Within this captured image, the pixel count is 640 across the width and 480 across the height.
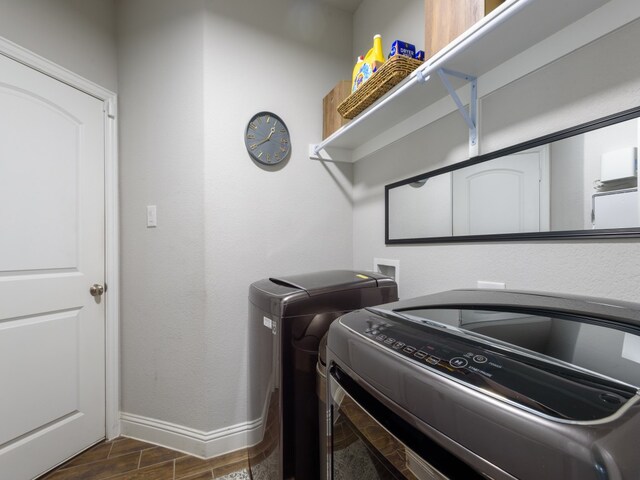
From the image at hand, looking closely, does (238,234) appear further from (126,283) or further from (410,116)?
(410,116)

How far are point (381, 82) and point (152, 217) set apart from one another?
148 cm

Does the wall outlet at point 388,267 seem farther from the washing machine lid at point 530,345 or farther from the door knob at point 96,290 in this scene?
the door knob at point 96,290

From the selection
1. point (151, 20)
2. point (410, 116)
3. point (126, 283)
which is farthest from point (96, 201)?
point (410, 116)

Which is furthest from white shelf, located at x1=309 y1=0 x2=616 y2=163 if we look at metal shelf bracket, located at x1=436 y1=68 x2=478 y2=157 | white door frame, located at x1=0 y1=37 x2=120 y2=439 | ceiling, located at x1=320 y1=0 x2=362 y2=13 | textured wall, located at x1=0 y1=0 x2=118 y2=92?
textured wall, located at x1=0 y1=0 x2=118 y2=92

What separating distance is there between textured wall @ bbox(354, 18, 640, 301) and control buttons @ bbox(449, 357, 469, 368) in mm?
703

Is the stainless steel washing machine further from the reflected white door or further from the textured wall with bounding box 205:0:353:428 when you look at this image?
the textured wall with bounding box 205:0:353:428

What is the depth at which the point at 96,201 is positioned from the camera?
71.8 inches

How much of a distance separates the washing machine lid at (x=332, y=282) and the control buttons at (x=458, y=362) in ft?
2.54

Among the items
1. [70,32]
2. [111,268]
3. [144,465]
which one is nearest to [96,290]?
[111,268]

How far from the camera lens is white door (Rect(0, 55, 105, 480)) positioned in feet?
4.81

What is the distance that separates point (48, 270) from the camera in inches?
63.9

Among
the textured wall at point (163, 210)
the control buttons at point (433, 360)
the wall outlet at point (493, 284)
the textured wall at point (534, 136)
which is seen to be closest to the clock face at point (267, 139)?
the textured wall at point (163, 210)

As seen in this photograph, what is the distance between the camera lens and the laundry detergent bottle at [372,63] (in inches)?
56.3

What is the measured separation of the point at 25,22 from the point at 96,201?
0.92 m
